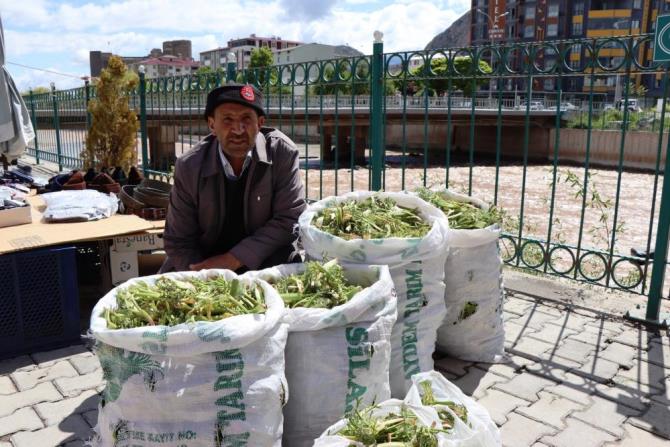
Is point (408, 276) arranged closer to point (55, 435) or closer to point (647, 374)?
point (647, 374)

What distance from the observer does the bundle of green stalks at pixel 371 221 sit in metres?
2.85

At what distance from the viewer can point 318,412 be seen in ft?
7.58

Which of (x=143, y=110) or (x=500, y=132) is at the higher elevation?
(x=143, y=110)

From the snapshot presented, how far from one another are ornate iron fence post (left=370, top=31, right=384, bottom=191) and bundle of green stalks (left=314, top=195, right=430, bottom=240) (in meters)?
1.95

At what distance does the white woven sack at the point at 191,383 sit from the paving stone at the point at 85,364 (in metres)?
1.47

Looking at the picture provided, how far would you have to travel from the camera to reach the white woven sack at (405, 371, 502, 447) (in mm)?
1856

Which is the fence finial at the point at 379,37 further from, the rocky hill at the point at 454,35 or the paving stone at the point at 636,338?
the rocky hill at the point at 454,35

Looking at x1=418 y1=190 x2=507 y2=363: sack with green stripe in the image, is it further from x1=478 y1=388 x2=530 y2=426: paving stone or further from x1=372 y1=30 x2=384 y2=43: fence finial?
x1=372 y1=30 x2=384 y2=43: fence finial

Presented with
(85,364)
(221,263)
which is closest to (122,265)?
(85,364)

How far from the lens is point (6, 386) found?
3.21 meters

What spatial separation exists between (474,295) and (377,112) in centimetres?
230

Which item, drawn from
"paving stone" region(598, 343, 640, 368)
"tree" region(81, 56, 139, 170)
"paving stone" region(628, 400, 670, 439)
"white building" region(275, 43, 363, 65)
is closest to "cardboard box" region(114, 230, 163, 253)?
"paving stone" region(598, 343, 640, 368)

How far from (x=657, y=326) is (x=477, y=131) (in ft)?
113

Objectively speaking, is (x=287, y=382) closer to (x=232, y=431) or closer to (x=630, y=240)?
(x=232, y=431)
